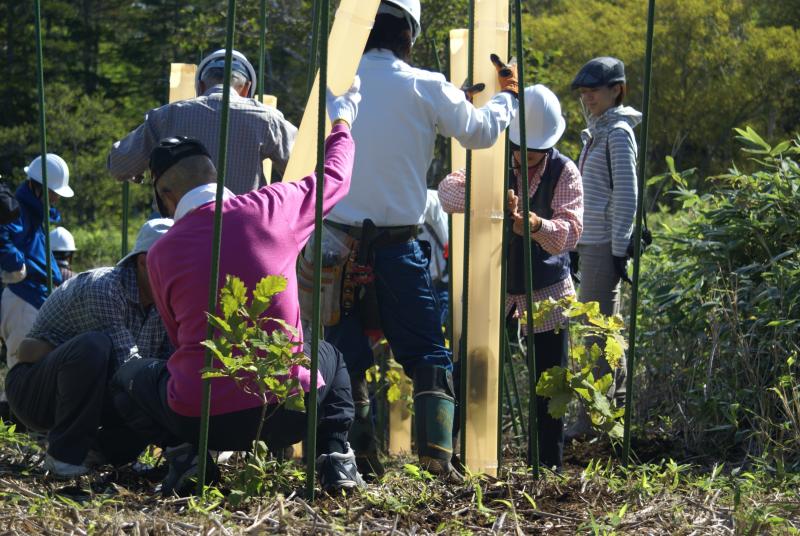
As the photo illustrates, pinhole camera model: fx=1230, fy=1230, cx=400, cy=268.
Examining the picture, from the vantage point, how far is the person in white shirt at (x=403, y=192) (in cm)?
354

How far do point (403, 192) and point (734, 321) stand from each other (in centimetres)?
151

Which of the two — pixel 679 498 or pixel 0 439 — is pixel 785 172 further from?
pixel 0 439

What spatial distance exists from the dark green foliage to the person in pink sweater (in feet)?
4.94


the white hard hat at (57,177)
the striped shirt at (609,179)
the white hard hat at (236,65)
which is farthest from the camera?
the white hard hat at (57,177)

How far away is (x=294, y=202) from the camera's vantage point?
309 centimetres

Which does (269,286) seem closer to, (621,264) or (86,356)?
(86,356)

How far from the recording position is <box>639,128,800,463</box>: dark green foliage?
419cm

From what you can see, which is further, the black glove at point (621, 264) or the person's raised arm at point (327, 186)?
the black glove at point (621, 264)

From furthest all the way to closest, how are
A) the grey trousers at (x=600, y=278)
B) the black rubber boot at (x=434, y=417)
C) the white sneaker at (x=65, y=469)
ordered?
the grey trousers at (x=600, y=278) → the black rubber boot at (x=434, y=417) → the white sneaker at (x=65, y=469)

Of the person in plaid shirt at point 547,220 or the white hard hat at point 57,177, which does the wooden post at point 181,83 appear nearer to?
the person in plaid shirt at point 547,220

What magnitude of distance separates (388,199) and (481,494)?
0.99 m

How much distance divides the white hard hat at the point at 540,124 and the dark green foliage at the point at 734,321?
918 mm

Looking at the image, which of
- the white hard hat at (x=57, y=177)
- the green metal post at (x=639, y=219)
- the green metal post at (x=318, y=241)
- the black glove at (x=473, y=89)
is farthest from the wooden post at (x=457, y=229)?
the white hard hat at (x=57, y=177)

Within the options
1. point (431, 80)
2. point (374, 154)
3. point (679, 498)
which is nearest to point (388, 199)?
point (374, 154)
